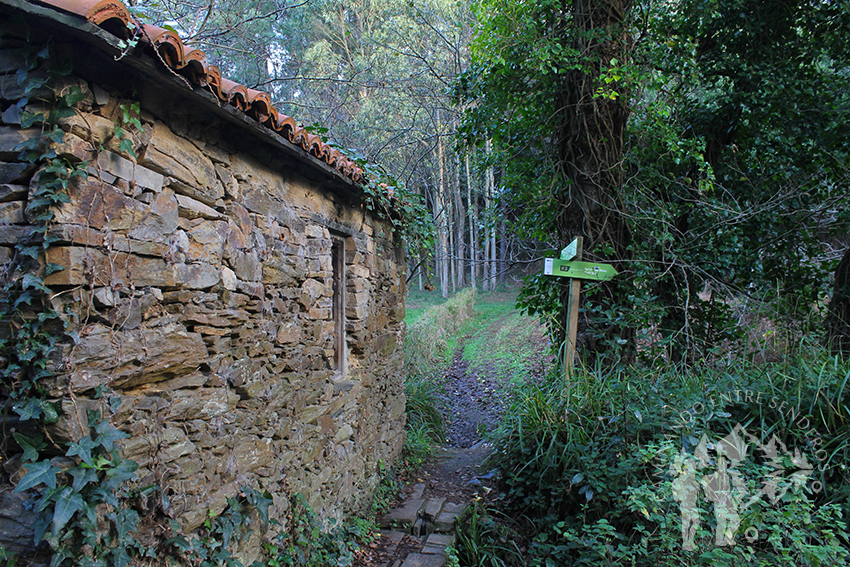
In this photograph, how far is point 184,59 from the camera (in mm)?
1929

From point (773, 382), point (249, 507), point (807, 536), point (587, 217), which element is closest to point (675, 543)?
point (807, 536)

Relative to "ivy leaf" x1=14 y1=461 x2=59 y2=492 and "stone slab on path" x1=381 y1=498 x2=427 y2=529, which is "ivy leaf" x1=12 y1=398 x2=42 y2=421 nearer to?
"ivy leaf" x1=14 y1=461 x2=59 y2=492

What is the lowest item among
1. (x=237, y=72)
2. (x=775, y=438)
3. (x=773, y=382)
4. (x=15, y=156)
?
(x=775, y=438)

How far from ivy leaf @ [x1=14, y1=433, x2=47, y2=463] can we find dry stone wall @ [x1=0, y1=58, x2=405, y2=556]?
58 mm

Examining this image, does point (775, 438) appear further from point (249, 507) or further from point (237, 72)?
point (237, 72)

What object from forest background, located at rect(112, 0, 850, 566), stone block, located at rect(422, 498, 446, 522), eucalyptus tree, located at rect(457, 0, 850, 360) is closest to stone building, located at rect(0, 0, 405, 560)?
stone block, located at rect(422, 498, 446, 522)

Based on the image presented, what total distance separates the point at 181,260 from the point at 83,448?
92 cm

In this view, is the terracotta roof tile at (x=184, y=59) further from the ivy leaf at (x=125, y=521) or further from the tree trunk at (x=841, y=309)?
the tree trunk at (x=841, y=309)

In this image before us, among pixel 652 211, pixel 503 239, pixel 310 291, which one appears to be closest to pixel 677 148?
pixel 652 211

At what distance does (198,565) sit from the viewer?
223cm

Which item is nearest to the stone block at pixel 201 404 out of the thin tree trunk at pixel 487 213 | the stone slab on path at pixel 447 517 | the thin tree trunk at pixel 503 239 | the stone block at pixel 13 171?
the stone block at pixel 13 171

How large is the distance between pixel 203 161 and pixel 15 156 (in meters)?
0.83

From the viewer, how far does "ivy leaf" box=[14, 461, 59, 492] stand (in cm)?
158

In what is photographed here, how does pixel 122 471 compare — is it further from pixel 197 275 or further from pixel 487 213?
pixel 487 213
